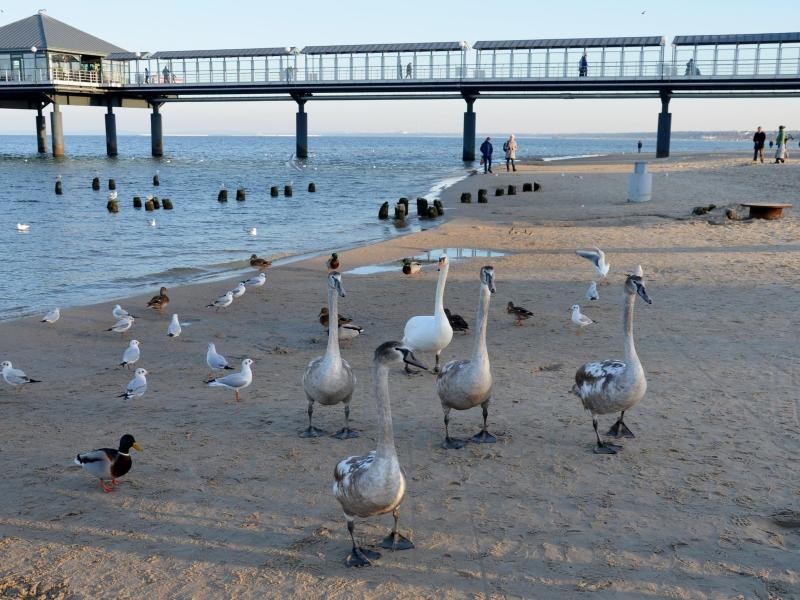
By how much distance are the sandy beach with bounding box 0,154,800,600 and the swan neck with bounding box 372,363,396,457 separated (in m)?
0.80

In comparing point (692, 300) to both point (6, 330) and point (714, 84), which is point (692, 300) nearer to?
point (6, 330)

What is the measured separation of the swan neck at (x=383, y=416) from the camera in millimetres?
5539

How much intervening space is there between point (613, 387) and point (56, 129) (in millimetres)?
73707

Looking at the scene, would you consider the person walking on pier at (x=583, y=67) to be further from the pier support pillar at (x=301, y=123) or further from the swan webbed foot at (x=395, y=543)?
the swan webbed foot at (x=395, y=543)

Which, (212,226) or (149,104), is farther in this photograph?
(149,104)

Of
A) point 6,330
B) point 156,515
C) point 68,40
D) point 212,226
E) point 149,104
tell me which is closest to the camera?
point 156,515

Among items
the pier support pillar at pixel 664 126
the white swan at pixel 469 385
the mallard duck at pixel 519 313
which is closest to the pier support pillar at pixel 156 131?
the pier support pillar at pixel 664 126

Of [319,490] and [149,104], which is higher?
[149,104]

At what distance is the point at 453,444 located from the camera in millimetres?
7543

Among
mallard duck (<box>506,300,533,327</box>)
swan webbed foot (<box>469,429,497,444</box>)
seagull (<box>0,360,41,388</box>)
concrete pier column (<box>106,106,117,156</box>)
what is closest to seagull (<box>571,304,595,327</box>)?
mallard duck (<box>506,300,533,327</box>)

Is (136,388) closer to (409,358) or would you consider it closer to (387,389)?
(387,389)

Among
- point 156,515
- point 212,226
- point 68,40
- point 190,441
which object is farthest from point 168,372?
point 68,40

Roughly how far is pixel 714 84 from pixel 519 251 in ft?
135

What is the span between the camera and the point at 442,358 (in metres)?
10.7
